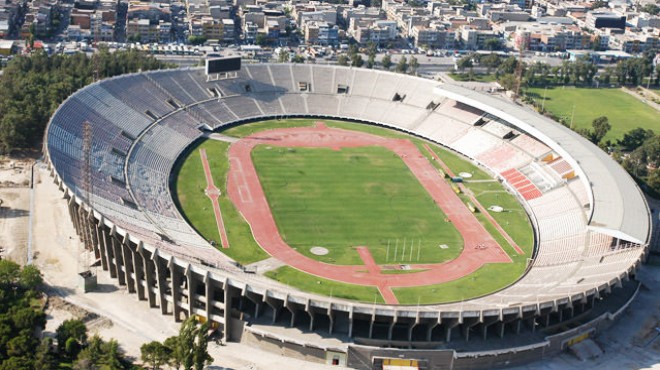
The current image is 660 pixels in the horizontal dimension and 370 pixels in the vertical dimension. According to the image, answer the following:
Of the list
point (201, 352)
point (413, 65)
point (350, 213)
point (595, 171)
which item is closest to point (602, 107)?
point (413, 65)

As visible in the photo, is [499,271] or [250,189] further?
[250,189]

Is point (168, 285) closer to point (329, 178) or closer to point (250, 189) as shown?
point (250, 189)

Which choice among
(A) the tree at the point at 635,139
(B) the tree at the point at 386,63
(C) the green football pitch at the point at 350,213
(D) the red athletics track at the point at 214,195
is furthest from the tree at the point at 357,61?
(D) the red athletics track at the point at 214,195

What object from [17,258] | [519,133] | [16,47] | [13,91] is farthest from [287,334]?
[16,47]

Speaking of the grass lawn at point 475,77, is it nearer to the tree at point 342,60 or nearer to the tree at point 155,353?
the tree at point 342,60

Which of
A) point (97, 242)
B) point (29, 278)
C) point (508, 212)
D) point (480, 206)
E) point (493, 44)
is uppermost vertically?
point (493, 44)

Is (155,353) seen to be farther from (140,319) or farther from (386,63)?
(386,63)
